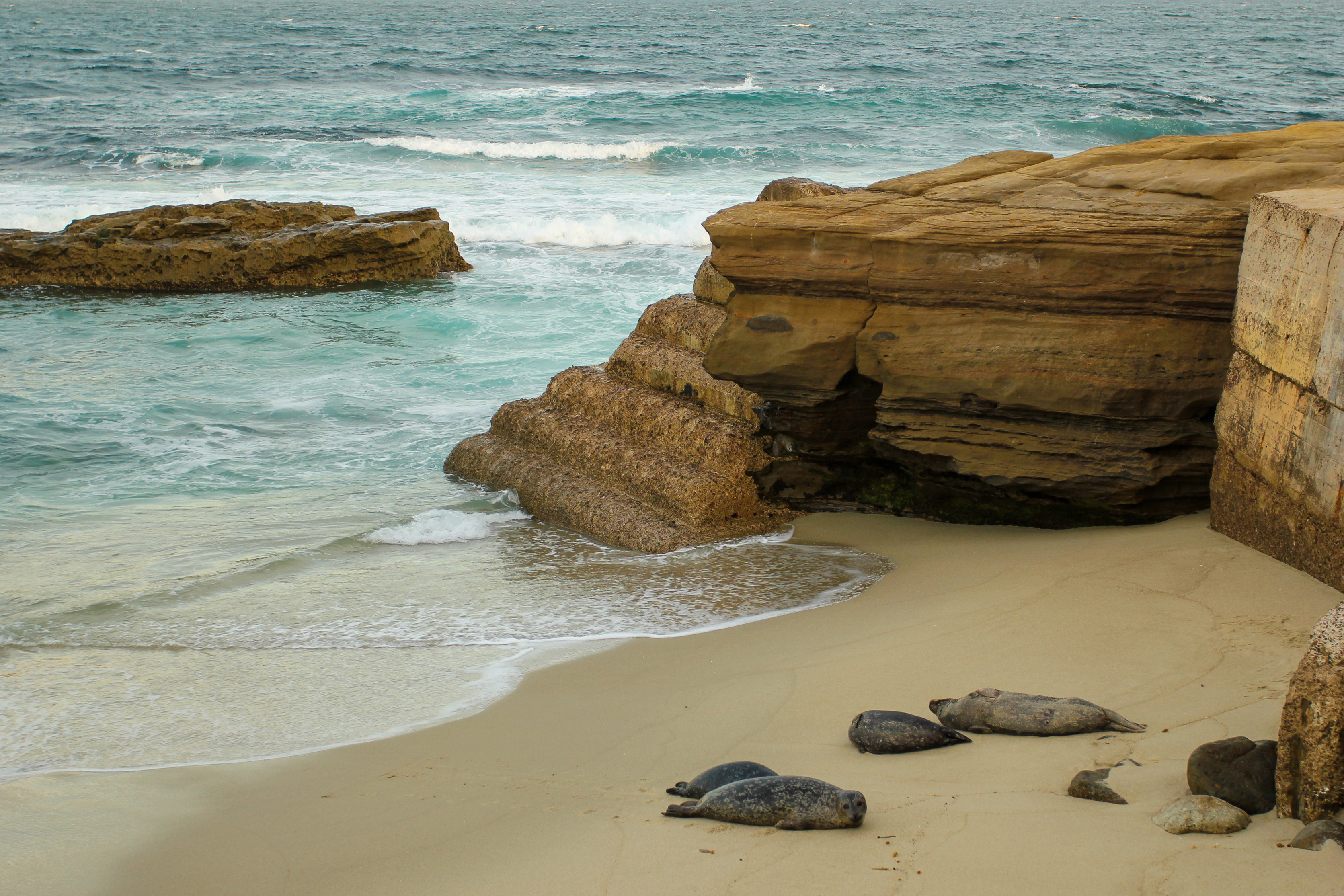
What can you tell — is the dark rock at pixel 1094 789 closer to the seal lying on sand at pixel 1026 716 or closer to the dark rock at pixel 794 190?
the seal lying on sand at pixel 1026 716

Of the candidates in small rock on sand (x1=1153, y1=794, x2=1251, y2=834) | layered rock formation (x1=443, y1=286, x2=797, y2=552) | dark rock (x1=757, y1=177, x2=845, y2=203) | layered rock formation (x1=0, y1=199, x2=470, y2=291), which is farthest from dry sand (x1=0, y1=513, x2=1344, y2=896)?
layered rock formation (x1=0, y1=199, x2=470, y2=291)

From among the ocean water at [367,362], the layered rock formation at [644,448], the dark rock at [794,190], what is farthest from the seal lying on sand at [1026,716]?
the dark rock at [794,190]

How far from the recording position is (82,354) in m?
11.0

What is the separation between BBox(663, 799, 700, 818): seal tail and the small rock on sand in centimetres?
117

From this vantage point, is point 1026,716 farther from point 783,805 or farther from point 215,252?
point 215,252

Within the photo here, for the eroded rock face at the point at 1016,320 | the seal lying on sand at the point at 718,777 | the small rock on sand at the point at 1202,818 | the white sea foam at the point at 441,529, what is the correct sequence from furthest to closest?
the white sea foam at the point at 441,529 → the eroded rock face at the point at 1016,320 → the seal lying on sand at the point at 718,777 → the small rock on sand at the point at 1202,818

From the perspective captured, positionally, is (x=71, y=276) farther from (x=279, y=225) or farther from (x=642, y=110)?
(x=642, y=110)

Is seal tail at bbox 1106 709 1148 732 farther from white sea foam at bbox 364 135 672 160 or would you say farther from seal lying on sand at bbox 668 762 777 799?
white sea foam at bbox 364 135 672 160

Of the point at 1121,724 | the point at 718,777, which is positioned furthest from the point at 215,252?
the point at 1121,724

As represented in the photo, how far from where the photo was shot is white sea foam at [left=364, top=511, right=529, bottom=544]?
20.7 ft

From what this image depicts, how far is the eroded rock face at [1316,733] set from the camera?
2.41m

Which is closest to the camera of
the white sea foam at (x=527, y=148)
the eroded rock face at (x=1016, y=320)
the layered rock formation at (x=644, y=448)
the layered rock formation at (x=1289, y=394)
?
the layered rock formation at (x=1289, y=394)

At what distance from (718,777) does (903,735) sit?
593 millimetres

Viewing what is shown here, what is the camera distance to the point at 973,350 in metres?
5.20
